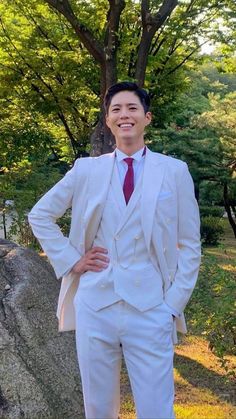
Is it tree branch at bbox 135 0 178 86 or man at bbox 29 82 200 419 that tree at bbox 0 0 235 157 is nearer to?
tree branch at bbox 135 0 178 86

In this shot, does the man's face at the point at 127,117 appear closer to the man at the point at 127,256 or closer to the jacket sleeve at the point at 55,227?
the man at the point at 127,256

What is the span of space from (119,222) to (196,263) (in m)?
0.36

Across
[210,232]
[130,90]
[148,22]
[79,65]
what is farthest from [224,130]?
[130,90]

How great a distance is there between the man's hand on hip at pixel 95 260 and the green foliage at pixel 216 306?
2314mm

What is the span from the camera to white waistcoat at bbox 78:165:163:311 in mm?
2229

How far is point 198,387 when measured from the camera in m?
4.81

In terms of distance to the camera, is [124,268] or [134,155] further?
[134,155]

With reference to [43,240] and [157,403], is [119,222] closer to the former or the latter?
[43,240]

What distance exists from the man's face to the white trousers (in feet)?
2.26

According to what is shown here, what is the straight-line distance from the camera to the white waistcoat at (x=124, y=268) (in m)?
2.23

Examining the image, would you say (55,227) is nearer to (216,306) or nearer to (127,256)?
(127,256)

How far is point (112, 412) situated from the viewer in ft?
7.77

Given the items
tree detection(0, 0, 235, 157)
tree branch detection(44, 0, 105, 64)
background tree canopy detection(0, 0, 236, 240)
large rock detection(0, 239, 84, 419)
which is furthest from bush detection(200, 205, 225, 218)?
large rock detection(0, 239, 84, 419)

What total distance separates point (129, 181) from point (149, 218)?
0.21m
